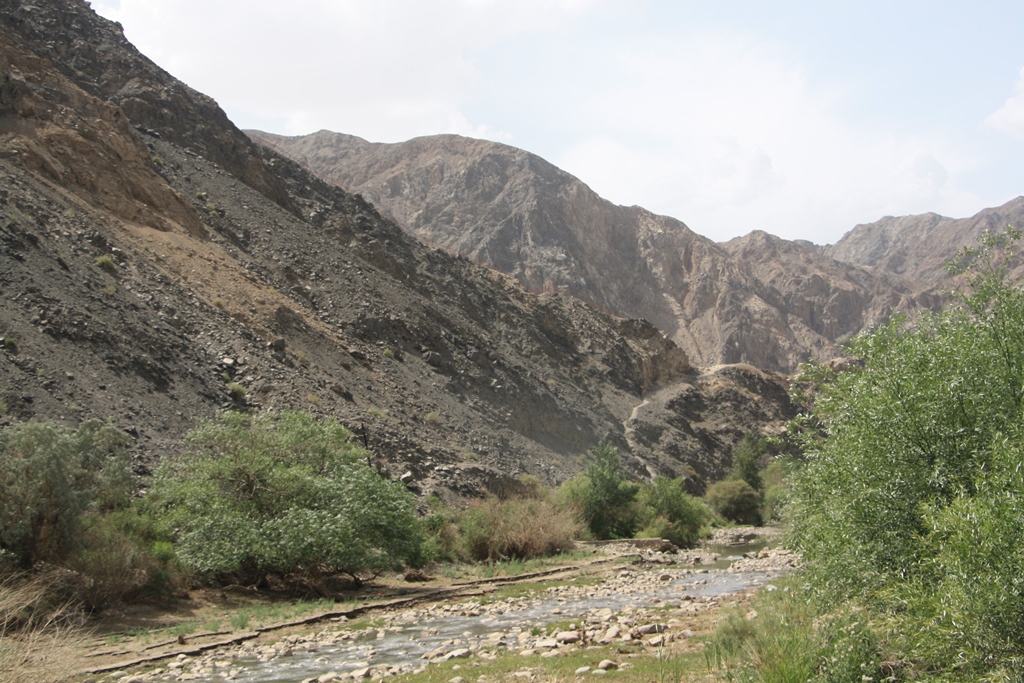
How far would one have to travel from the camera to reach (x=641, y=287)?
4875 inches

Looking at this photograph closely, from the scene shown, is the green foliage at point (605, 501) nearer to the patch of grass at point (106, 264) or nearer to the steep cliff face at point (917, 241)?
the patch of grass at point (106, 264)

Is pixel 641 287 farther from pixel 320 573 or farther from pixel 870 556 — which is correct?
pixel 870 556

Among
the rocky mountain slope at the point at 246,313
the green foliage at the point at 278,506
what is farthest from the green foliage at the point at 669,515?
the green foliage at the point at 278,506

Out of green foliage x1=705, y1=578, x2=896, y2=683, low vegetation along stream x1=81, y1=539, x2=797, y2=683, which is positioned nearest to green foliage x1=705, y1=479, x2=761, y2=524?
low vegetation along stream x1=81, y1=539, x2=797, y2=683

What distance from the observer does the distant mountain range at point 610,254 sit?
115 metres

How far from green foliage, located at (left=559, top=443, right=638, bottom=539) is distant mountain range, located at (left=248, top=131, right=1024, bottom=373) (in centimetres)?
6664

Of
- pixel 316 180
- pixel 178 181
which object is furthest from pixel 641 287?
pixel 178 181

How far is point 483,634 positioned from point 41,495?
8799 millimetres

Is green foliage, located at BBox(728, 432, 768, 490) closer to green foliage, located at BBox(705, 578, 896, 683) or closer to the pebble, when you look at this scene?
the pebble

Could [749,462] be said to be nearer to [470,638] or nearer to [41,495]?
[470,638]

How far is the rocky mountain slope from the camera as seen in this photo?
2952 centimetres

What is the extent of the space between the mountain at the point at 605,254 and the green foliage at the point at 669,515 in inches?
2582

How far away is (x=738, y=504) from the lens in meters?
57.1

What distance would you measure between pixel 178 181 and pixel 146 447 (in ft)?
106
